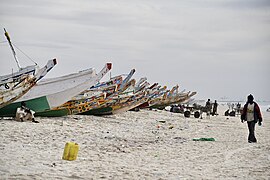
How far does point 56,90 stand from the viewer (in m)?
17.6

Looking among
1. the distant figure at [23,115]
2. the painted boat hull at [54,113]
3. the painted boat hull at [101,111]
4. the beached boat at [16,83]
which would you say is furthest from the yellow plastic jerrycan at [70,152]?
the painted boat hull at [101,111]

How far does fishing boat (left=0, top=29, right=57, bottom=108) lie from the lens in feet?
48.1

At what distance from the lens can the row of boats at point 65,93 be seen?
14875 millimetres

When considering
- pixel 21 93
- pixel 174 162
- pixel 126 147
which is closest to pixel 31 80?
pixel 21 93

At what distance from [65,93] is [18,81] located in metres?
3.41

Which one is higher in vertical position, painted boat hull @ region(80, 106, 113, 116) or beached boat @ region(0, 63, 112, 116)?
beached boat @ region(0, 63, 112, 116)

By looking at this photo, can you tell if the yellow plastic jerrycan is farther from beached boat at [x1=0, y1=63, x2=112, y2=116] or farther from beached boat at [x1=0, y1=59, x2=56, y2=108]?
beached boat at [x1=0, y1=63, x2=112, y2=116]

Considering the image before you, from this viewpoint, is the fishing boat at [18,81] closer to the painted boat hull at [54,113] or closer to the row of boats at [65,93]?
the row of boats at [65,93]

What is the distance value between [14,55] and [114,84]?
7444mm

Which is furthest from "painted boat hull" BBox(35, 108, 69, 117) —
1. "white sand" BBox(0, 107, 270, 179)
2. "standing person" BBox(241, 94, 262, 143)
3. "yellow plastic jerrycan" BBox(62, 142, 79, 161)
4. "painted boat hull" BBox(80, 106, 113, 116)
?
"yellow plastic jerrycan" BBox(62, 142, 79, 161)

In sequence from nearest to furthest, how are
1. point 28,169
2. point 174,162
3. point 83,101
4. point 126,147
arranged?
point 28,169, point 174,162, point 126,147, point 83,101

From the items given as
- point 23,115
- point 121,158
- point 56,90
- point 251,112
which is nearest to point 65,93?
point 56,90

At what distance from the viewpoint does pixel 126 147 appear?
11.0 m

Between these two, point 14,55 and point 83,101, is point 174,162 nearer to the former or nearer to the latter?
point 14,55
